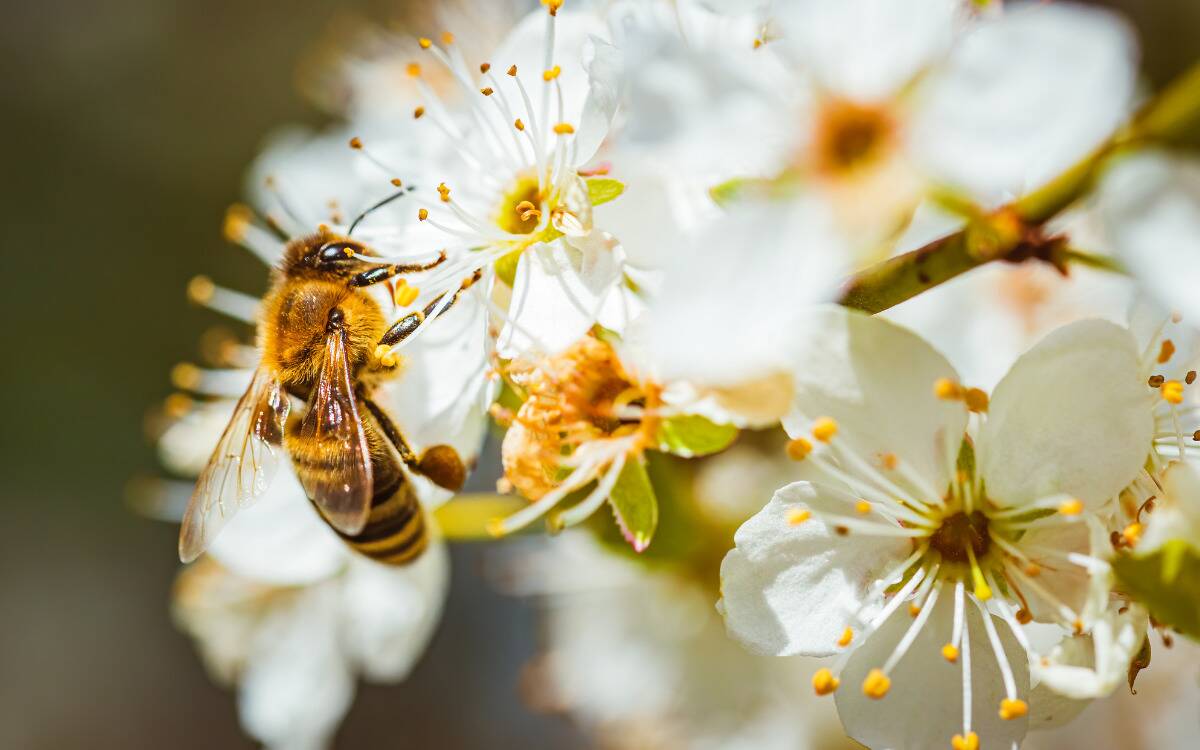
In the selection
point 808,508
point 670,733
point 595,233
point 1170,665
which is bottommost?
point 1170,665

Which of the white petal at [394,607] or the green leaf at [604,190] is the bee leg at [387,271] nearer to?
the green leaf at [604,190]

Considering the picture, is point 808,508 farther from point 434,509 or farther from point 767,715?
point 767,715

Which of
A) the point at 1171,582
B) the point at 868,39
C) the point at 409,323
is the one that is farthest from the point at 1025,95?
the point at 409,323

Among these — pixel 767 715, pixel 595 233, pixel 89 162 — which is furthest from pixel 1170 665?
pixel 89 162

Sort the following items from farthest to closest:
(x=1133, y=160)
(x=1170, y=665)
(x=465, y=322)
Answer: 1. (x=1170, y=665)
2. (x=465, y=322)
3. (x=1133, y=160)

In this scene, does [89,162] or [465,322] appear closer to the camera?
[465,322]
